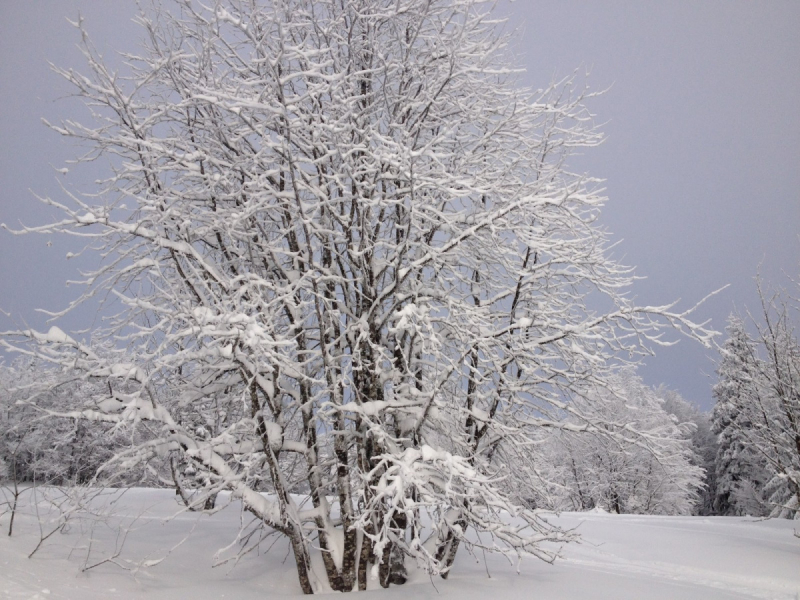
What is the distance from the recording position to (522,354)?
16.7 feet

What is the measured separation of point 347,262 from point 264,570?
357 centimetres

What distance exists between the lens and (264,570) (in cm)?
560

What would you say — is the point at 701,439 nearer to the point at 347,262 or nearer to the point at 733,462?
the point at 733,462

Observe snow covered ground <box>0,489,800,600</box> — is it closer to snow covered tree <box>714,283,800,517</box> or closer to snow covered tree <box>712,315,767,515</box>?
snow covered tree <box>714,283,800,517</box>

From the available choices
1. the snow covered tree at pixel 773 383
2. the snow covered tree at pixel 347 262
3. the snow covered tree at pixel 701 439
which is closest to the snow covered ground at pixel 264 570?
the snow covered tree at pixel 347 262

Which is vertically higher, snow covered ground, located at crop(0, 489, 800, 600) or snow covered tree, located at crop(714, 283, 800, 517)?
snow covered tree, located at crop(714, 283, 800, 517)

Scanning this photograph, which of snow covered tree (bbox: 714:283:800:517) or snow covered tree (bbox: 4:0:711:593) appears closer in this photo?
snow covered tree (bbox: 4:0:711:593)

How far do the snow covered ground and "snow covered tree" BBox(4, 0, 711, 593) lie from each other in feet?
1.77

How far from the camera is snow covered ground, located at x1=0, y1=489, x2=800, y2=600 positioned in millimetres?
4164

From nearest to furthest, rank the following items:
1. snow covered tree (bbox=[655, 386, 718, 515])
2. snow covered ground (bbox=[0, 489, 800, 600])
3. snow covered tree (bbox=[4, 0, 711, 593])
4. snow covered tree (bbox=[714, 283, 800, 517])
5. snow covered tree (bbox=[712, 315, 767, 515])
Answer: snow covered ground (bbox=[0, 489, 800, 600]) → snow covered tree (bbox=[4, 0, 711, 593]) → snow covered tree (bbox=[714, 283, 800, 517]) → snow covered tree (bbox=[712, 315, 767, 515]) → snow covered tree (bbox=[655, 386, 718, 515])

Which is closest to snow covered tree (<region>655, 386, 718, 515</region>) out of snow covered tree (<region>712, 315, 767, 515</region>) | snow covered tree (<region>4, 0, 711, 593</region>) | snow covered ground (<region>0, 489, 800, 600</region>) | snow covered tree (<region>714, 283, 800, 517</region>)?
snow covered tree (<region>712, 315, 767, 515</region>)

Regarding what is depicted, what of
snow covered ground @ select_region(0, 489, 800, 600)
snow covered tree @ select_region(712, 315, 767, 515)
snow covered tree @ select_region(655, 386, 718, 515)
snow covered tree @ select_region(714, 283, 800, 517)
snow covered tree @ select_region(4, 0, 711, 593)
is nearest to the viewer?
snow covered ground @ select_region(0, 489, 800, 600)

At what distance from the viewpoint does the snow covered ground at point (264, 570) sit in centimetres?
416

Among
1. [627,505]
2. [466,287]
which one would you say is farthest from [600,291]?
[627,505]
